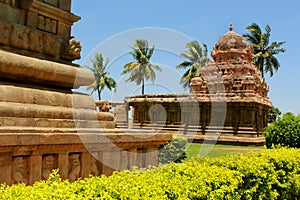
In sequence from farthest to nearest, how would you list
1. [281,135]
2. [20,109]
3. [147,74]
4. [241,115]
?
[147,74] → [241,115] → [281,135] → [20,109]

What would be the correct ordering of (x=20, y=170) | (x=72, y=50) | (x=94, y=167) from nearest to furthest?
(x=20, y=170) < (x=94, y=167) < (x=72, y=50)

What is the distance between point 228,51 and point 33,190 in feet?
82.8

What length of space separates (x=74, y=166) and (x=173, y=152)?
5.51 metres

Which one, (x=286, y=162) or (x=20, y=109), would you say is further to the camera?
(x=286, y=162)

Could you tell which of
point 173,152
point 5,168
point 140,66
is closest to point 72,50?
point 5,168

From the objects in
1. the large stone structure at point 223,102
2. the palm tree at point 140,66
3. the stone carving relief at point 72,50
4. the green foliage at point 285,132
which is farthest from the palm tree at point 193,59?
the stone carving relief at point 72,50

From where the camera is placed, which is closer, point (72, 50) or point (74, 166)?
point (74, 166)

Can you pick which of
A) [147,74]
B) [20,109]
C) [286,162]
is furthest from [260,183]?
[147,74]

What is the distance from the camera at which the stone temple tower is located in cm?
2300

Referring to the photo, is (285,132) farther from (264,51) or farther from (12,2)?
(264,51)

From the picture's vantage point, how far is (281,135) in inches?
490

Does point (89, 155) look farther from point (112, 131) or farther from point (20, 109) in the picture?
point (20, 109)

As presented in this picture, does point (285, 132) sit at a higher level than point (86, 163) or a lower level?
A: higher

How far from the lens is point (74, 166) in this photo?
184 inches
